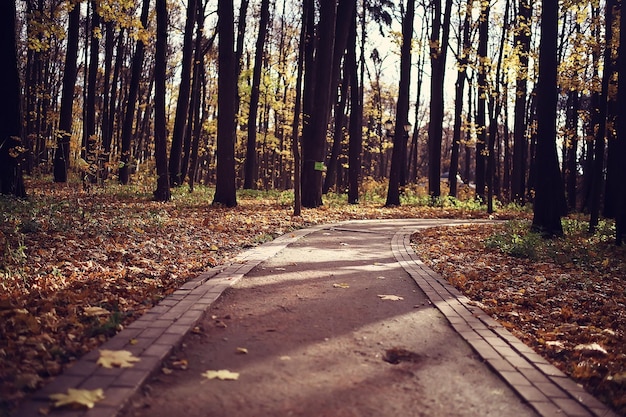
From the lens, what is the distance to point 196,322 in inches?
182

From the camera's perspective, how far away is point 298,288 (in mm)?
6387

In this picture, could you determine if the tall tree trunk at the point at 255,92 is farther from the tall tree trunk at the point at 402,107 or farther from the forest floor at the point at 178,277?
the forest floor at the point at 178,277

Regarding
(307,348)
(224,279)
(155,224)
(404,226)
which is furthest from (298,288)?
(404,226)

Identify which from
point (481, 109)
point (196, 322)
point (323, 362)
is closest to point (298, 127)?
point (196, 322)

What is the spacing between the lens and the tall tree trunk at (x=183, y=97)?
20.4m

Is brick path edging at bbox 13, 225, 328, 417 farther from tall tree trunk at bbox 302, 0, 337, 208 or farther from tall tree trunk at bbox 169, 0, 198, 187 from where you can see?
tall tree trunk at bbox 169, 0, 198, 187

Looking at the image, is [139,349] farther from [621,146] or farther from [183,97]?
[183,97]

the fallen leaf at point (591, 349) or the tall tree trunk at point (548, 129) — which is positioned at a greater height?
the tall tree trunk at point (548, 129)

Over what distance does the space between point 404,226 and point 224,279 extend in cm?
1010

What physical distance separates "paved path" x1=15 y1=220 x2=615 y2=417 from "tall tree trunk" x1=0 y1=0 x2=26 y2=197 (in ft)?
23.7

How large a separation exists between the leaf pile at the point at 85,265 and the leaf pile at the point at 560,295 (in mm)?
3743

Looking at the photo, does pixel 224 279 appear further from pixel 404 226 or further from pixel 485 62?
pixel 485 62

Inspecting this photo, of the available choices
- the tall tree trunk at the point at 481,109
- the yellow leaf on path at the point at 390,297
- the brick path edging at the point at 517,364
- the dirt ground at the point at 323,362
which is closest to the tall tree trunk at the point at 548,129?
the brick path edging at the point at 517,364

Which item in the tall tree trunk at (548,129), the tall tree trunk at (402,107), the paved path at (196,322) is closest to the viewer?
the paved path at (196,322)
